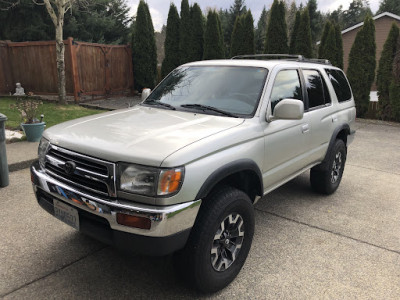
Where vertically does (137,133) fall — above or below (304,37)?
below

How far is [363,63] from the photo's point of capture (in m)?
11.2

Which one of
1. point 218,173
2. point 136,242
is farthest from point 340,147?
point 136,242

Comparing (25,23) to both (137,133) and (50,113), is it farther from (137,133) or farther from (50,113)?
(137,133)

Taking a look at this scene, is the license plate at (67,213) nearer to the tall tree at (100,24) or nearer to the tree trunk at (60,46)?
the tree trunk at (60,46)

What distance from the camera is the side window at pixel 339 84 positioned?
15.2ft

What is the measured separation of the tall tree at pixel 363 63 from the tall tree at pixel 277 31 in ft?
7.97

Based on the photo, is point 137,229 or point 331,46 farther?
point 331,46

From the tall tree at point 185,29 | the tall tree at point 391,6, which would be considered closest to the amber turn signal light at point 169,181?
the tall tree at point 185,29

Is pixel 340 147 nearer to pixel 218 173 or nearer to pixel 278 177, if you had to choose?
pixel 278 177

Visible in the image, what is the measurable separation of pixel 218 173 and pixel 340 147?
2.88m

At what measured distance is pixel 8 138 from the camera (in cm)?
672

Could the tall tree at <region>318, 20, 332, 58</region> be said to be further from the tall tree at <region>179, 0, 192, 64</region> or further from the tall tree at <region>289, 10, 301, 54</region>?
the tall tree at <region>179, 0, 192, 64</region>

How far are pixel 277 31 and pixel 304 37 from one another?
1008 mm

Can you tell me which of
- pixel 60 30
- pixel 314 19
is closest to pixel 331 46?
pixel 60 30
